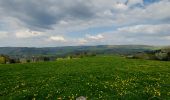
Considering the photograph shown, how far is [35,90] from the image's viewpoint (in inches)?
1122

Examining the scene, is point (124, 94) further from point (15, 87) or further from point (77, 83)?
point (15, 87)

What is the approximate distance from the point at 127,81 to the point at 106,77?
3824mm

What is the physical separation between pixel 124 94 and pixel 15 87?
45.2 ft

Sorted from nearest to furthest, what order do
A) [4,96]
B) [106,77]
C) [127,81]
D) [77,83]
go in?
1. [4,96]
2. [77,83]
3. [127,81]
4. [106,77]

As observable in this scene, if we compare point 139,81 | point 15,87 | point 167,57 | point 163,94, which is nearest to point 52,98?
point 15,87

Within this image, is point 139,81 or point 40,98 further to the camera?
point 139,81

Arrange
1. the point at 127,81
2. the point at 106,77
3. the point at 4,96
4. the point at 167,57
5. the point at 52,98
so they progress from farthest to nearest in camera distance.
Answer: the point at 167,57 → the point at 106,77 → the point at 127,81 → the point at 4,96 → the point at 52,98

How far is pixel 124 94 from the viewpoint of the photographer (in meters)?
25.8

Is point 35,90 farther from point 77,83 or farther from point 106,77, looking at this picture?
point 106,77

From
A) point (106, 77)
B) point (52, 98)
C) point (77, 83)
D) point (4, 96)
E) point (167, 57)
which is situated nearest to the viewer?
point (52, 98)

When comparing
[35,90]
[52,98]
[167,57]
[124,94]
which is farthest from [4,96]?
[167,57]

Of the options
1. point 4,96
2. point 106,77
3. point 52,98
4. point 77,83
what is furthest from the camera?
point 106,77

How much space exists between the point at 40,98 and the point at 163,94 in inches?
482

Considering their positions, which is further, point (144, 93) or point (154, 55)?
point (154, 55)
